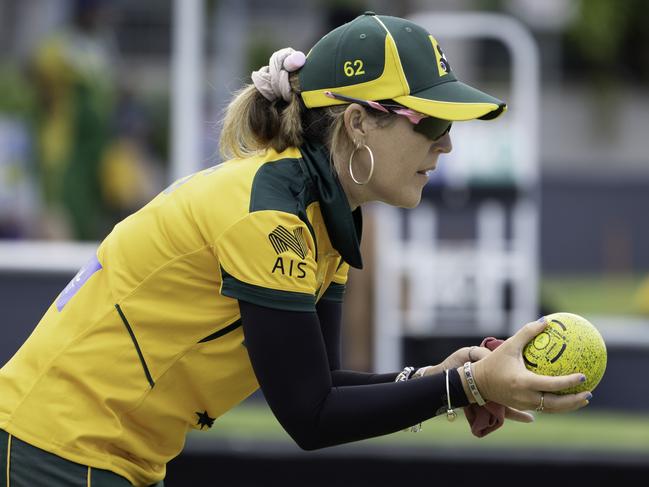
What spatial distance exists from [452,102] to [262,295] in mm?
646

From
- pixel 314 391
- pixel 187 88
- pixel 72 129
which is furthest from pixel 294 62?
pixel 72 129

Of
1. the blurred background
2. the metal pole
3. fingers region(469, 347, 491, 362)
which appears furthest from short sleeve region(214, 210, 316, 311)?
the metal pole

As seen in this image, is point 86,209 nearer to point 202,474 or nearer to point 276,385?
point 202,474

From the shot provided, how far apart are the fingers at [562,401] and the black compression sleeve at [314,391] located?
0.19 meters

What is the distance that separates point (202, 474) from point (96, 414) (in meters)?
3.03

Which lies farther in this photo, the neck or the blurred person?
Answer: the blurred person

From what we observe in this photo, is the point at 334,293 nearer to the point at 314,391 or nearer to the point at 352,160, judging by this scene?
the point at 352,160

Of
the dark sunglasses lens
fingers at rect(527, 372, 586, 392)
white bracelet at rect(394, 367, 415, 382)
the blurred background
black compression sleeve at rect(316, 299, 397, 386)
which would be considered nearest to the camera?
fingers at rect(527, 372, 586, 392)

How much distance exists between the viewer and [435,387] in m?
2.97

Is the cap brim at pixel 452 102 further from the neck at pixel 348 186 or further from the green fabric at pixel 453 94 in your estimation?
the neck at pixel 348 186

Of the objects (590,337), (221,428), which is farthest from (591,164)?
(590,337)

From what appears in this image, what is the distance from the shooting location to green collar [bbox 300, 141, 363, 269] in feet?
10.1

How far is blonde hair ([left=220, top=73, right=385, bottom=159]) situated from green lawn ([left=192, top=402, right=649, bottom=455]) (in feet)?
10.7

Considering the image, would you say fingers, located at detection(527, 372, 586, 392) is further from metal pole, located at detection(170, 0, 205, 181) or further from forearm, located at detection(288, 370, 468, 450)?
metal pole, located at detection(170, 0, 205, 181)
